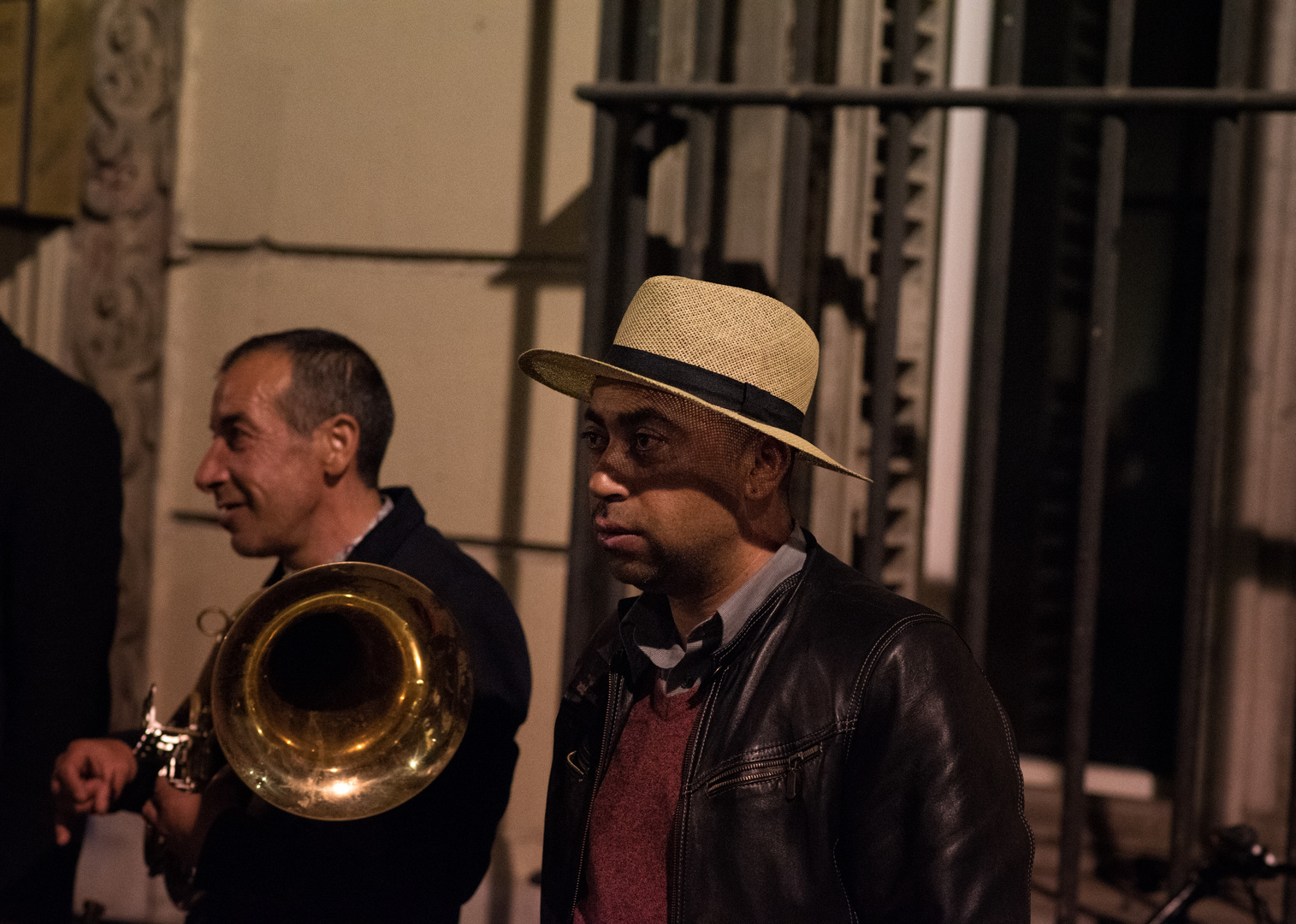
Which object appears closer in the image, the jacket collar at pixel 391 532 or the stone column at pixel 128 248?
the jacket collar at pixel 391 532

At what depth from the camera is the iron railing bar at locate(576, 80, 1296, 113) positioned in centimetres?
289

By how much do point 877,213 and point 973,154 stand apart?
37 centimetres

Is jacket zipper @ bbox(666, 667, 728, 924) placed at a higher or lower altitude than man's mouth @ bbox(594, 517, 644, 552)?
lower

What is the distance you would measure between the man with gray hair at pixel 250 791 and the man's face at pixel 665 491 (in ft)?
1.74

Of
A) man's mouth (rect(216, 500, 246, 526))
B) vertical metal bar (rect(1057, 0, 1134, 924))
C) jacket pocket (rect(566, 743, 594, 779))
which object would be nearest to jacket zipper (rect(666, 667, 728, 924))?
jacket pocket (rect(566, 743, 594, 779))

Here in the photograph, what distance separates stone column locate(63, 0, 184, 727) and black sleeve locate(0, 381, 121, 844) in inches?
45.0

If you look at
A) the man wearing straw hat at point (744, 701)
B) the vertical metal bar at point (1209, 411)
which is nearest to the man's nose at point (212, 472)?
the man wearing straw hat at point (744, 701)

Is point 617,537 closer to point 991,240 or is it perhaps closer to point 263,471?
point 263,471

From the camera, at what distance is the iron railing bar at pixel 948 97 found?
2.89 m

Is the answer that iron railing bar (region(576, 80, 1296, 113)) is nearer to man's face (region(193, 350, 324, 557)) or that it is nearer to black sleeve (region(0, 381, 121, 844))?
man's face (region(193, 350, 324, 557))

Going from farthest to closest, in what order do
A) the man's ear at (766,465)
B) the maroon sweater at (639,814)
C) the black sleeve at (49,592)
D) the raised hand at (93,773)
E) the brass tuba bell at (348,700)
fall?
the black sleeve at (49,592) < the raised hand at (93,773) < the brass tuba bell at (348,700) < the man's ear at (766,465) < the maroon sweater at (639,814)

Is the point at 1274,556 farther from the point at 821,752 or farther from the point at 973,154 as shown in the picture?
the point at 821,752

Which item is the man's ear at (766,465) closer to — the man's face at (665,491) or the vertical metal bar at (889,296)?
the man's face at (665,491)

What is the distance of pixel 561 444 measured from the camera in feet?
12.2
